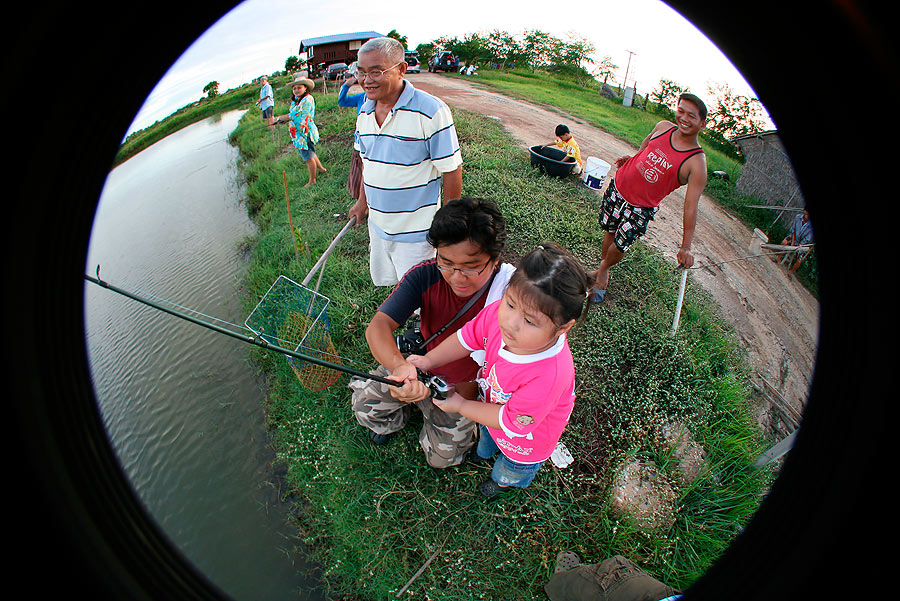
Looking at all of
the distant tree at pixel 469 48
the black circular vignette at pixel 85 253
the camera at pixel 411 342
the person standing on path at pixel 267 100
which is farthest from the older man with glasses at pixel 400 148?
the distant tree at pixel 469 48

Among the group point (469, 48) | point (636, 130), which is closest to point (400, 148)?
point (636, 130)

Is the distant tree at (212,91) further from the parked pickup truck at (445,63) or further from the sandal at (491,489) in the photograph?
the sandal at (491,489)

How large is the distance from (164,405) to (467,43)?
29.6m

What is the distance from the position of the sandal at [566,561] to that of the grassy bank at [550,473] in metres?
0.06

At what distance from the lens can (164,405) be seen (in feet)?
14.3

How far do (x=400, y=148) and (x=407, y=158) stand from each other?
75mm

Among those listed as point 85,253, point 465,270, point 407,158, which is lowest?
point 465,270

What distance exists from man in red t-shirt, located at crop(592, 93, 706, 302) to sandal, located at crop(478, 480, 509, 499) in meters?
1.65

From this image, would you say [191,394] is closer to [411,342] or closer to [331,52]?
[411,342]

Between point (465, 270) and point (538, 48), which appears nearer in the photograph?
point (465, 270)

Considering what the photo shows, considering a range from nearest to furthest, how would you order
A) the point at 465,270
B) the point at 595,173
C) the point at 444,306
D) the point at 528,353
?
the point at 528,353
the point at 465,270
the point at 444,306
the point at 595,173

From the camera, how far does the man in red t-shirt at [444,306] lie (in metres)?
1.87

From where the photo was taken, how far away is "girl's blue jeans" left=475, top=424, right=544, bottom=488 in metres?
2.24

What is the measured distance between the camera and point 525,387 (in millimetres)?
1685
